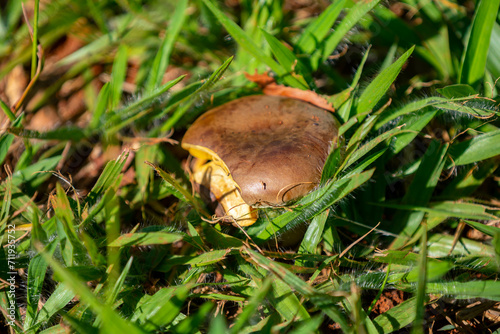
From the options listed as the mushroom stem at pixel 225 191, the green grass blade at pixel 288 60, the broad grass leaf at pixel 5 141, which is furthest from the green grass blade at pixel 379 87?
the broad grass leaf at pixel 5 141

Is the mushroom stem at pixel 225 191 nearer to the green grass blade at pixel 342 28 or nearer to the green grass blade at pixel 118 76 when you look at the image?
the green grass blade at pixel 118 76

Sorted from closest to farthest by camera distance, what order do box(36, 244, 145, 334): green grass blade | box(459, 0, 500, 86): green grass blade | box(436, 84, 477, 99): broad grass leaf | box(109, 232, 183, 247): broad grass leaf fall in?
box(36, 244, 145, 334): green grass blade → box(109, 232, 183, 247): broad grass leaf → box(436, 84, 477, 99): broad grass leaf → box(459, 0, 500, 86): green grass blade

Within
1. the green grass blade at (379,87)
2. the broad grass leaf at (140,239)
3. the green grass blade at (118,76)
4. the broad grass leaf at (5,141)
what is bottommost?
the broad grass leaf at (140,239)

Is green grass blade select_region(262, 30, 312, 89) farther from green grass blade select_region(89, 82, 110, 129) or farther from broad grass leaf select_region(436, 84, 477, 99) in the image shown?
green grass blade select_region(89, 82, 110, 129)

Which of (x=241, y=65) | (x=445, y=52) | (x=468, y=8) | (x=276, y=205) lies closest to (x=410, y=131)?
(x=276, y=205)

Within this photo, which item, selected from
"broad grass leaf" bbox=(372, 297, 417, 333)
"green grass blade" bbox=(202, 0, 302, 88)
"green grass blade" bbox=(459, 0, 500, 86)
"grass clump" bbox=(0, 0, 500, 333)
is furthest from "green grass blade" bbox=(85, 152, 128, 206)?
"green grass blade" bbox=(459, 0, 500, 86)

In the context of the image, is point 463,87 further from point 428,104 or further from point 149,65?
point 149,65
